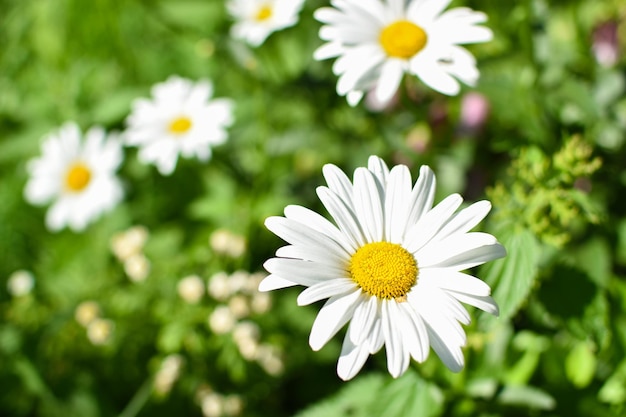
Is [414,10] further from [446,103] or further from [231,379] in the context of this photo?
[231,379]

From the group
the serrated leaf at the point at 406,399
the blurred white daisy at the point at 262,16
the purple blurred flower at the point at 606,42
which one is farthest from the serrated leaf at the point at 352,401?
the purple blurred flower at the point at 606,42

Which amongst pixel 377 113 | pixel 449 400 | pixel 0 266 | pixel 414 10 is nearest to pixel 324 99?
pixel 377 113

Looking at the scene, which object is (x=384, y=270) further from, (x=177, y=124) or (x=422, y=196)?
(x=177, y=124)

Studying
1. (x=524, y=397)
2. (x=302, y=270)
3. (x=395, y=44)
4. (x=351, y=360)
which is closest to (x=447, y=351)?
(x=351, y=360)

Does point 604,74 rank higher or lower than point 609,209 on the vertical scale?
higher

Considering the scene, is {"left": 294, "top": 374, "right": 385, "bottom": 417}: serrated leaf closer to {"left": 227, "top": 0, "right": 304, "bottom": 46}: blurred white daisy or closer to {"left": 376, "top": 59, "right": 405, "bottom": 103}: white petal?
{"left": 376, "top": 59, "right": 405, "bottom": 103}: white petal

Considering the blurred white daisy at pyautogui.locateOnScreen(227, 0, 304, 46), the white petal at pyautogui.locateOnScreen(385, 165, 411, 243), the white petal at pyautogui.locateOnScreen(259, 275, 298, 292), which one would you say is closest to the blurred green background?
the blurred white daisy at pyautogui.locateOnScreen(227, 0, 304, 46)
